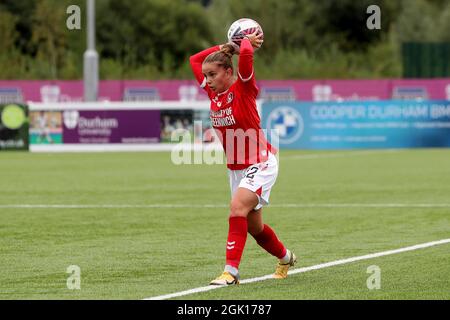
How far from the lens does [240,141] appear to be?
10875 mm

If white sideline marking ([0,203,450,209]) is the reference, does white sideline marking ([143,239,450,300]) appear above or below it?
above

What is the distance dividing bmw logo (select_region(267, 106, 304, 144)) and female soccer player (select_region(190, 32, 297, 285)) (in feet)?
81.1

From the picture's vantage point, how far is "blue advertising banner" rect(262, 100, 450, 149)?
35938 millimetres

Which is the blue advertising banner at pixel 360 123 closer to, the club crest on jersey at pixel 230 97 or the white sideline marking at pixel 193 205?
the white sideline marking at pixel 193 205

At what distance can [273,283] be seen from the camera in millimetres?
10695

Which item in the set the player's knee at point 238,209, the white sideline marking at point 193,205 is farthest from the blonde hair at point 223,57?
the white sideline marking at point 193,205

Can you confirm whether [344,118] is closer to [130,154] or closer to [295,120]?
[295,120]

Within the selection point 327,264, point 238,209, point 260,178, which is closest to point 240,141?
point 260,178

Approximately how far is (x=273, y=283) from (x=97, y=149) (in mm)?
25926

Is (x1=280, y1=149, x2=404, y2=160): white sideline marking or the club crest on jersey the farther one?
(x1=280, y1=149, x2=404, y2=160): white sideline marking

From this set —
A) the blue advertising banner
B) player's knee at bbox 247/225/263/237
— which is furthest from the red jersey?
the blue advertising banner

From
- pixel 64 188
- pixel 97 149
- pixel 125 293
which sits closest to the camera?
pixel 125 293

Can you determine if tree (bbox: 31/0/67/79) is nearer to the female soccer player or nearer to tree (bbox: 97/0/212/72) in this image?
tree (bbox: 97/0/212/72)
